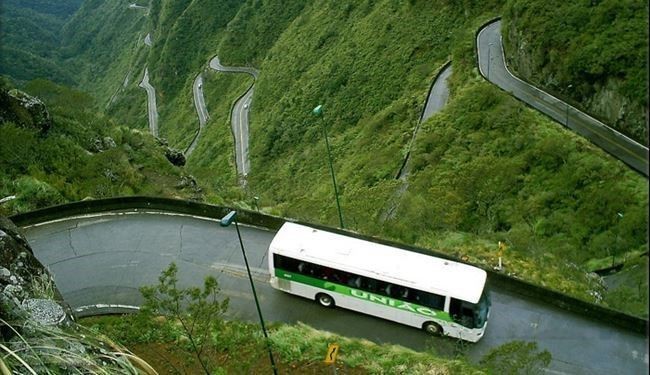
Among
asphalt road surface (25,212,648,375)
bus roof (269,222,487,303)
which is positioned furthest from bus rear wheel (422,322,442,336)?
bus roof (269,222,487,303)

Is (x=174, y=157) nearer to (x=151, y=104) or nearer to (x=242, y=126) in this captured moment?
(x=242, y=126)

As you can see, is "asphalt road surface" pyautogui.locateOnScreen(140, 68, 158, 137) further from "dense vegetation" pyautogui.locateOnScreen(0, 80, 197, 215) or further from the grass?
the grass

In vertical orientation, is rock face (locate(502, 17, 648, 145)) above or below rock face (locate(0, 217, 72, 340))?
below

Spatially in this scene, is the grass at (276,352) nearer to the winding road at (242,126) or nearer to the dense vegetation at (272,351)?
the dense vegetation at (272,351)

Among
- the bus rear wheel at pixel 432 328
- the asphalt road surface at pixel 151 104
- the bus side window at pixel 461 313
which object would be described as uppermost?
the bus side window at pixel 461 313

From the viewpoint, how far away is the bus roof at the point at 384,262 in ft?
74.3

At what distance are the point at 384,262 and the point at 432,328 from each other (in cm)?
333

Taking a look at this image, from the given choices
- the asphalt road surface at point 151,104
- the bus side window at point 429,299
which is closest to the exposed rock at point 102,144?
the bus side window at point 429,299

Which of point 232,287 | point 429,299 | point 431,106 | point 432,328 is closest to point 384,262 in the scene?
point 429,299

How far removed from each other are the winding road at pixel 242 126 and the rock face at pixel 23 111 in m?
24.7

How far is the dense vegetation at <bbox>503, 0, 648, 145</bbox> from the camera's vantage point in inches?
1572

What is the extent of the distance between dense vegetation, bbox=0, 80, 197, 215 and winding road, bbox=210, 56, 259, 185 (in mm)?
19856

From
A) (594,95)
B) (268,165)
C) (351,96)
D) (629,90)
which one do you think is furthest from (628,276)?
(268,165)

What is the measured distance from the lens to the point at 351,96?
69.1 m
